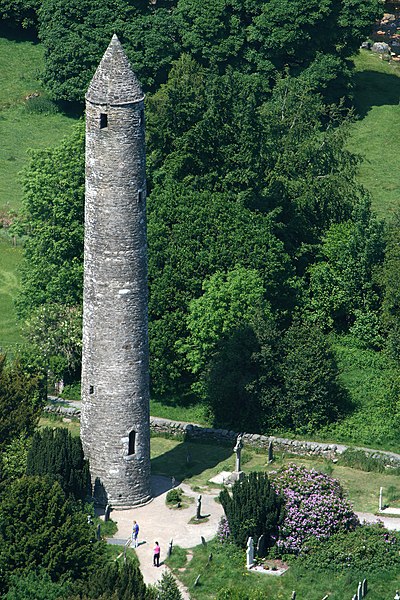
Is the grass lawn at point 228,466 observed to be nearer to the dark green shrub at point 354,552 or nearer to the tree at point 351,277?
the dark green shrub at point 354,552

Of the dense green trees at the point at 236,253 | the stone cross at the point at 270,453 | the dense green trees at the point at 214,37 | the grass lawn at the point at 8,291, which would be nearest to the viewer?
the stone cross at the point at 270,453

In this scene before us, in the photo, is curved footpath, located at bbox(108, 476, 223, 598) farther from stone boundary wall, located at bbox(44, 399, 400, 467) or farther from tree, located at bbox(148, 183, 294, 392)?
tree, located at bbox(148, 183, 294, 392)

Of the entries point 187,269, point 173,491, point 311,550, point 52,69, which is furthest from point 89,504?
point 52,69

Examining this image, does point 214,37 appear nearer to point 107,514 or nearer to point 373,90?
point 373,90

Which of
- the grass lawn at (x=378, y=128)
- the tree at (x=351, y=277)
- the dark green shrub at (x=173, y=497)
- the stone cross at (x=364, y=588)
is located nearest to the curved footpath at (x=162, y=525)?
the dark green shrub at (x=173, y=497)

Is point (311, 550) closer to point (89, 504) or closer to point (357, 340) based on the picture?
point (89, 504)
